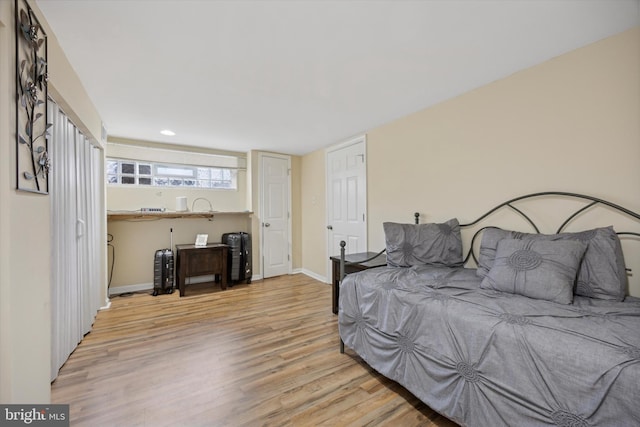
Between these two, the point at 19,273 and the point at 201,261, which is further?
the point at 201,261

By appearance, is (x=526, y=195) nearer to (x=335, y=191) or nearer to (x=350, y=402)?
(x=350, y=402)

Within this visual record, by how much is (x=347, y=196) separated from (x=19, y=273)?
10.8 feet

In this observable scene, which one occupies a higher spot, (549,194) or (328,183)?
(328,183)

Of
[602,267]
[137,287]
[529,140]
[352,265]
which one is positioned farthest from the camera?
[137,287]

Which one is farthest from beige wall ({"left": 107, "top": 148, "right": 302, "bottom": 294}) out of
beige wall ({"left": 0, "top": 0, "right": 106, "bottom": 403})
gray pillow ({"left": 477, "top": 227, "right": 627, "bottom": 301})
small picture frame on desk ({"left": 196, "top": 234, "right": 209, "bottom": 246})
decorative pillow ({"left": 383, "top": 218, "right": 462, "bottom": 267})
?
gray pillow ({"left": 477, "top": 227, "right": 627, "bottom": 301})

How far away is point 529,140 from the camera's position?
6.45ft

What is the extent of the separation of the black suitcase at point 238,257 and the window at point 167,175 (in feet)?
3.28

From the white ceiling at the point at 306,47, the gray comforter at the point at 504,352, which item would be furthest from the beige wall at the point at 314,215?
the gray comforter at the point at 504,352

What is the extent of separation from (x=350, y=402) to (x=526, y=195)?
79.0 inches

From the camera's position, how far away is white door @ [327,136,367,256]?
3557 millimetres

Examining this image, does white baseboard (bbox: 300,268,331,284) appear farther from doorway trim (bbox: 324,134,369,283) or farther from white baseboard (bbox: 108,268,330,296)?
doorway trim (bbox: 324,134,369,283)

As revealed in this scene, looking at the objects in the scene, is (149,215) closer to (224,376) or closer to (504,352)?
(224,376)

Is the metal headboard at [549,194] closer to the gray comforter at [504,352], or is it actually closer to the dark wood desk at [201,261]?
the gray comforter at [504,352]

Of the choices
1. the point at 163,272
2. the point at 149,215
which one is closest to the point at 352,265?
the point at 163,272
